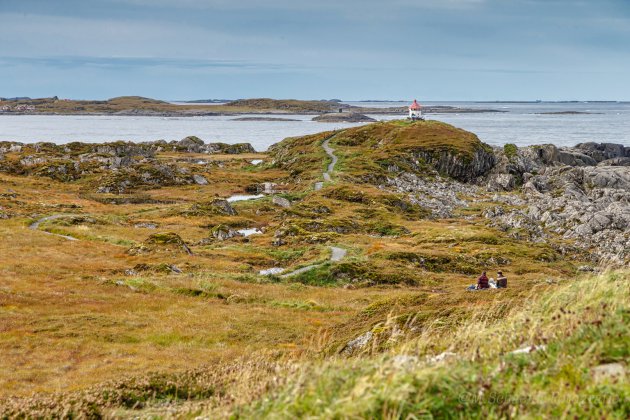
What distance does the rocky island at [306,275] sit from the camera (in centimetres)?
1012

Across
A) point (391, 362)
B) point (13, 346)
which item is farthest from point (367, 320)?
point (13, 346)

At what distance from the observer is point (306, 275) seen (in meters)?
52.2

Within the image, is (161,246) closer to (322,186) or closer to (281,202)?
(281,202)

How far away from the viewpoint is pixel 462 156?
13462 centimetres

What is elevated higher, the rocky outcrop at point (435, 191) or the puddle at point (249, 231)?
the rocky outcrop at point (435, 191)

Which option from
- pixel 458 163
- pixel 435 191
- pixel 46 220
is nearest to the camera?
pixel 46 220

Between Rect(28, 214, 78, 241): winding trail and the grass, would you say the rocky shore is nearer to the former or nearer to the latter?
the grass

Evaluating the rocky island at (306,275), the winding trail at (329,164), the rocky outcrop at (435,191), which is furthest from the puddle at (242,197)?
the rocky outcrop at (435,191)

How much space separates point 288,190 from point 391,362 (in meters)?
112

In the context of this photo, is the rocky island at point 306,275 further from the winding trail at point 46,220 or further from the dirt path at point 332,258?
the winding trail at point 46,220

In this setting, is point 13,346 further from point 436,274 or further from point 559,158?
point 559,158

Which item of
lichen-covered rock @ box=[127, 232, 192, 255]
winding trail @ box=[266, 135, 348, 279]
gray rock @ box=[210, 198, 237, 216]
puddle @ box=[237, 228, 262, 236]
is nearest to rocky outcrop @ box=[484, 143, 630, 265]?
winding trail @ box=[266, 135, 348, 279]

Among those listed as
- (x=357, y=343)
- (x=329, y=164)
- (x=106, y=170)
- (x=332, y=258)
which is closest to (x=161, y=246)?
(x=332, y=258)

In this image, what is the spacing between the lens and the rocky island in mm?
10125
